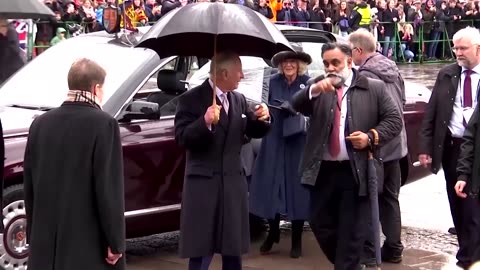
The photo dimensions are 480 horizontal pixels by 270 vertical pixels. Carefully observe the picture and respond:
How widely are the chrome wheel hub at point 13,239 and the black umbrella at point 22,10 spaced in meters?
1.48

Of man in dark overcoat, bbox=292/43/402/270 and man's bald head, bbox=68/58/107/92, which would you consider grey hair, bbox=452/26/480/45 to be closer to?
man in dark overcoat, bbox=292/43/402/270

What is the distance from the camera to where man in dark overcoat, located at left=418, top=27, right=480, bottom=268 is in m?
7.41

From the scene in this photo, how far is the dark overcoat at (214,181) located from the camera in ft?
20.2

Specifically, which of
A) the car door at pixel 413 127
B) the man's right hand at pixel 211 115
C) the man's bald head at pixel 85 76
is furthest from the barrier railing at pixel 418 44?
the man's bald head at pixel 85 76

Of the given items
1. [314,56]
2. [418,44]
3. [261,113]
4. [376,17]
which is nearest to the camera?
[261,113]

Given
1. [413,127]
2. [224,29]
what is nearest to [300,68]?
[413,127]

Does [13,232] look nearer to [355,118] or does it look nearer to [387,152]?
[355,118]

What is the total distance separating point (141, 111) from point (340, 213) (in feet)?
6.09

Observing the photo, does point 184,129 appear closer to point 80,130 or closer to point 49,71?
point 80,130

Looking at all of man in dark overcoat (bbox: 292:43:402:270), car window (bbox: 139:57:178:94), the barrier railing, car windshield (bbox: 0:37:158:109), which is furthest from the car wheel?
the barrier railing

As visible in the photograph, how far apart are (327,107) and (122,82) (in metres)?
1.92

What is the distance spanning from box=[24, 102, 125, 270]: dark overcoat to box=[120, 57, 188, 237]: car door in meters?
2.44

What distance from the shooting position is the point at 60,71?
8.22 m

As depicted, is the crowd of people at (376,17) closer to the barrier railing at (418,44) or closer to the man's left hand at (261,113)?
the barrier railing at (418,44)
